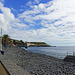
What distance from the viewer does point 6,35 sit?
69.6 m

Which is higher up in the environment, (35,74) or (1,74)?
(1,74)

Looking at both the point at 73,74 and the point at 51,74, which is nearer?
the point at 51,74

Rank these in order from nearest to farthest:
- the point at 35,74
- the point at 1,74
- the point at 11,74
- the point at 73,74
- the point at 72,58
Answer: the point at 11,74 → the point at 1,74 → the point at 35,74 → the point at 73,74 → the point at 72,58

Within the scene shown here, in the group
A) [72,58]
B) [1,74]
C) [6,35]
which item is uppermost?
[6,35]

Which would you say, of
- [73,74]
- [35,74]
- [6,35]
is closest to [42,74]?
[35,74]

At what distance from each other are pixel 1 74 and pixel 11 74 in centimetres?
77

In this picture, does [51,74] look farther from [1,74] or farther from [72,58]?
[72,58]

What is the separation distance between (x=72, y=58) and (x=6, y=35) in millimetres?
56926

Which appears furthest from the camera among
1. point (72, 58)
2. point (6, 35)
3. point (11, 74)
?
point (6, 35)

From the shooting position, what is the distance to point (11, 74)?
498cm

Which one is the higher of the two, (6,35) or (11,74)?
(6,35)

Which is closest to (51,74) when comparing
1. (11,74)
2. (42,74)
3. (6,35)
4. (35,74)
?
(42,74)

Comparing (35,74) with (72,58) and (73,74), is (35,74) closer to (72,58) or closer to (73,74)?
(73,74)

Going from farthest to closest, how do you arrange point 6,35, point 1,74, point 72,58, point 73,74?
1. point 6,35
2. point 72,58
3. point 73,74
4. point 1,74
